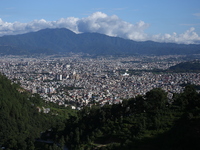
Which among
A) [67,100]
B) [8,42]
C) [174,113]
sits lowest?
[67,100]

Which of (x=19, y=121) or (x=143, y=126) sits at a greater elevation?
(x=143, y=126)

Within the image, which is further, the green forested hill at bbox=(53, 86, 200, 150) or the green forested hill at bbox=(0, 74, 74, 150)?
the green forested hill at bbox=(0, 74, 74, 150)

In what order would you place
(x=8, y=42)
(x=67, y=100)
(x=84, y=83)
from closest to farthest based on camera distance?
(x=67, y=100) → (x=84, y=83) → (x=8, y=42)

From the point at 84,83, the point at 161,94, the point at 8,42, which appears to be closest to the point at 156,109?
the point at 161,94

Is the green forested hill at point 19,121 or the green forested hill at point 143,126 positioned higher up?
the green forested hill at point 143,126

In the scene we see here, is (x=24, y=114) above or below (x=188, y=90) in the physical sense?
below

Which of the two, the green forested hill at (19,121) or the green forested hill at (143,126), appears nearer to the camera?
the green forested hill at (143,126)

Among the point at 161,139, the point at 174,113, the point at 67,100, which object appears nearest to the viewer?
the point at 161,139

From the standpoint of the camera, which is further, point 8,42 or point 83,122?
point 8,42

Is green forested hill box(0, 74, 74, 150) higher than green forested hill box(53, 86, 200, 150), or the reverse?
green forested hill box(53, 86, 200, 150)

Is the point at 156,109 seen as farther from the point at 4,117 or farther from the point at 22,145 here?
the point at 4,117

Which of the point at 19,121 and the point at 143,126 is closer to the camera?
the point at 143,126
